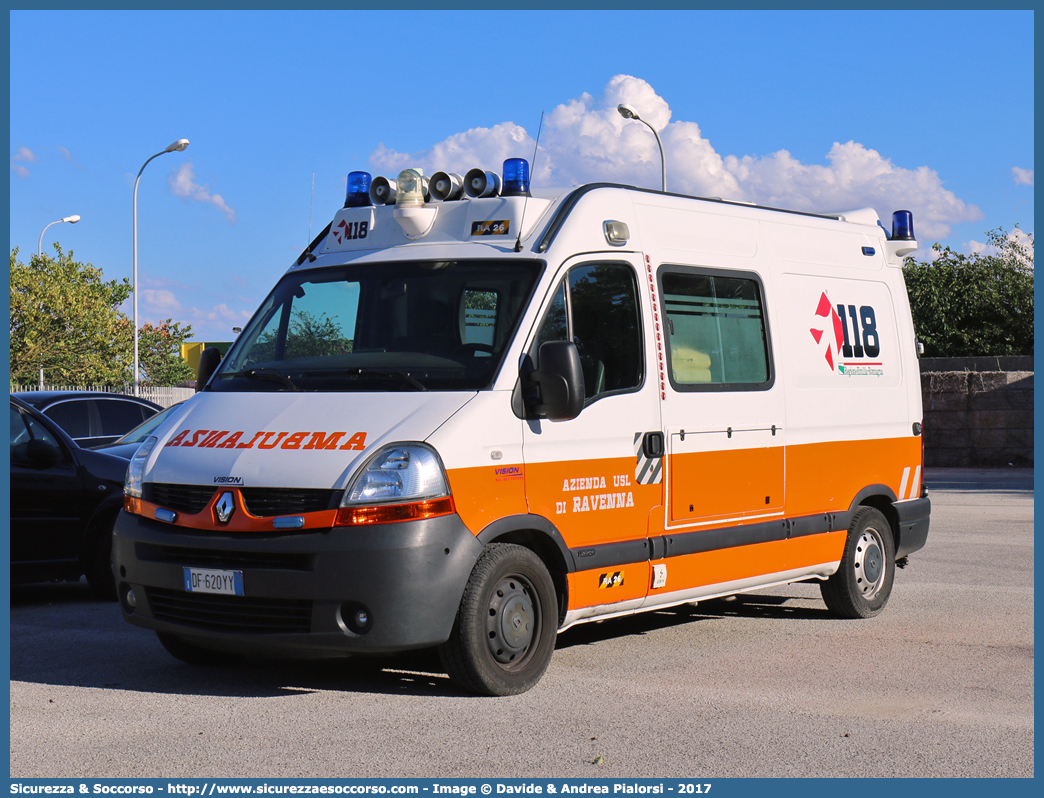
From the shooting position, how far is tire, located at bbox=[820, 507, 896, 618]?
876 cm

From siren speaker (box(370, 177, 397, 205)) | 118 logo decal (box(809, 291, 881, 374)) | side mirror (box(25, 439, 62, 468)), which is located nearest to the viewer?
siren speaker (box(370, 177, 397, 205))

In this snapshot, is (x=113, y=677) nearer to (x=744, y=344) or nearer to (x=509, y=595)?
(x=509, y=595)

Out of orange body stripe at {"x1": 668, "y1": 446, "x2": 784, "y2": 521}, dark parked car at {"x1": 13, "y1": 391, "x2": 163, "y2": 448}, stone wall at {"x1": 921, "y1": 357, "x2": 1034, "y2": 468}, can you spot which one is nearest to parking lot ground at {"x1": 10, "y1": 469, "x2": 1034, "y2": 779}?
orange body stripe at {"x1": 668, "y1": 446, "x2": 784, "y2": 521}

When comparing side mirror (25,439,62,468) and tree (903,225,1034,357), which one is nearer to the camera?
side mirror (25,439,62,468)

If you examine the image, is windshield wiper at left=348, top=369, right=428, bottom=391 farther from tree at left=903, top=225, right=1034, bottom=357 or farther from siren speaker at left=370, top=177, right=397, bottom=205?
tree at left=903, top=225, right=1034, bottom=357

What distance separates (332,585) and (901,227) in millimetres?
5881

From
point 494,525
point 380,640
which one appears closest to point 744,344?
point 494,525

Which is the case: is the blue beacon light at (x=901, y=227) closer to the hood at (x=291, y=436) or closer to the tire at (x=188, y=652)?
the hood at (x=291, y=436)

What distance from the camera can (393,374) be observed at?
6426mm

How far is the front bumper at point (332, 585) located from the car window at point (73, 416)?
708cm

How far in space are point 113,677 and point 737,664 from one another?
11.4 ft

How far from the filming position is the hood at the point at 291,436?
5.97 meters

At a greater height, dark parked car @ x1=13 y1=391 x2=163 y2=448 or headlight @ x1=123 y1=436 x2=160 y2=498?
dark parked car @ x1=13 y1=391 x2=163 y2=448

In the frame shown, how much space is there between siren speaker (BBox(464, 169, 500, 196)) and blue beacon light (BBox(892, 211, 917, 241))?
3910 mm
